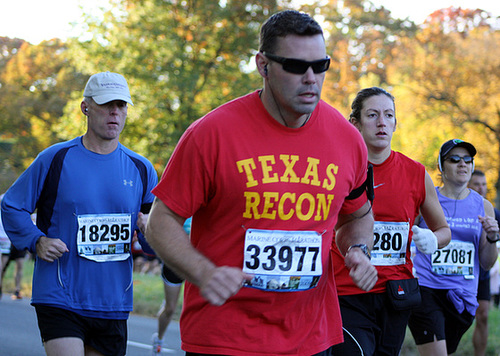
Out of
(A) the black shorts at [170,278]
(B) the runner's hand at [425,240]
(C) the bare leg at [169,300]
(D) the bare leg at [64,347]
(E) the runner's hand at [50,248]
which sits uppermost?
(B) the runner's hand at [425,240]

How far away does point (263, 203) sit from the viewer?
3.17m

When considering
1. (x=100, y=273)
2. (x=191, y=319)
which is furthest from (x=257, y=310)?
(x=100, y=273)

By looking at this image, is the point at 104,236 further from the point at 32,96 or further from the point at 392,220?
the point at 32,96

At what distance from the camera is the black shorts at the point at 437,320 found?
20.1ft

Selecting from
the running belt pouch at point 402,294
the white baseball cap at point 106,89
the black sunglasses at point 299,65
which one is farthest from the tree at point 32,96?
the black sunglasses at point 299,65

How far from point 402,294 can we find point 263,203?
2.20m

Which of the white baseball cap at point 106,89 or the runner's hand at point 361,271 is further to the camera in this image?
the white baseball cap at point 106,89

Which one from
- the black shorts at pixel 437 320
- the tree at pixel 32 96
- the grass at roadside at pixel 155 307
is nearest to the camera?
the black shorts at pixel 437 320

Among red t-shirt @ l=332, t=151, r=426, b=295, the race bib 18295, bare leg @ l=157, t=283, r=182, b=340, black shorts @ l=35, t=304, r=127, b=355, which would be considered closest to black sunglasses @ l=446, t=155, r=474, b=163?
red t-shirt @ l=332, t=151, r=426, b=295

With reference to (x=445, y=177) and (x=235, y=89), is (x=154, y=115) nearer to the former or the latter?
(x=235, y=89)

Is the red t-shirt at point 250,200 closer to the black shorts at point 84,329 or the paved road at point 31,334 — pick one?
the black shorts at point 84,329

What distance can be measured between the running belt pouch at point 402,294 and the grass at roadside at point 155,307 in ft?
13.3

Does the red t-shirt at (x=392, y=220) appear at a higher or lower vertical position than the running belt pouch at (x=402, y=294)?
higher

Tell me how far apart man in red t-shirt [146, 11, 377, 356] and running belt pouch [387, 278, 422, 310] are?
1728 mm
